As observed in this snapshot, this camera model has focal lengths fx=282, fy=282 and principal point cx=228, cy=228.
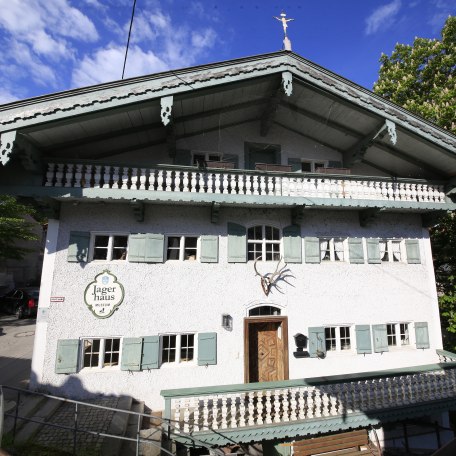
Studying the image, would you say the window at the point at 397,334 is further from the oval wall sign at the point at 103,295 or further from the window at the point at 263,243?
the oval wall sign at the point at 103,295

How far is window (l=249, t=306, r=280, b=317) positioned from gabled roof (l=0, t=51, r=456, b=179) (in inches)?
261

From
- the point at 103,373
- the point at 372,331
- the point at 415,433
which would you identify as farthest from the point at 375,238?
the point at 103,373

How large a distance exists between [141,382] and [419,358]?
9652 millimetres

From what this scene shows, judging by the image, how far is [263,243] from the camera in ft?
32.6

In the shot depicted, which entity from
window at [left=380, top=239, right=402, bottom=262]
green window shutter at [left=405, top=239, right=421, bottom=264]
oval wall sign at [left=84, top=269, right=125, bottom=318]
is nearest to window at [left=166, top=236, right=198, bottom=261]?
oval wall sign at [left=84, top=269, right=125, bottom=318]

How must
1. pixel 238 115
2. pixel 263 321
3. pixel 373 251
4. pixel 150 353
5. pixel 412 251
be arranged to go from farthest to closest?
pixel 412 251 → pixel 238 115 → pixel 373 251 → pixel 263 321 → pixel 150 353

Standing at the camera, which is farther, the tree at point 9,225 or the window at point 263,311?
the tree at point 9,225

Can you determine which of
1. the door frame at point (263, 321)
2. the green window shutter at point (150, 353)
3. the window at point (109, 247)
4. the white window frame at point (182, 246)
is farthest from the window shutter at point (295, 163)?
the green window shutter at point (150, 353)

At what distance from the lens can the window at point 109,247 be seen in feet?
29.6

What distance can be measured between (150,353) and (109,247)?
11.6ft

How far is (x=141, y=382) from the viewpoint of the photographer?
8.38 meters

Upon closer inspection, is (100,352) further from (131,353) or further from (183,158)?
(183,158)

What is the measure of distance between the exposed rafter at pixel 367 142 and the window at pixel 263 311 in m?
6.61

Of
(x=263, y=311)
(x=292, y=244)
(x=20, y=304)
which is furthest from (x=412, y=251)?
(x=20, y=304)
